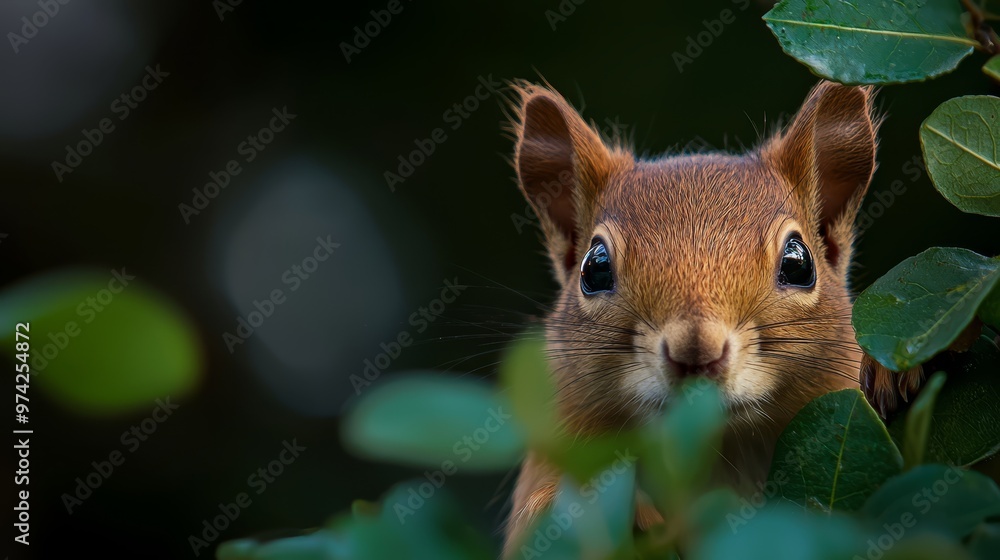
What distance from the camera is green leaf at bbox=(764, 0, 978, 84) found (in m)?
0.59

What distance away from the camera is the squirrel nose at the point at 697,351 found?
42.2 inches

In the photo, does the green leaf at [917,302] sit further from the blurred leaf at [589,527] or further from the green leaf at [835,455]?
the blurred leaf at [589,527]

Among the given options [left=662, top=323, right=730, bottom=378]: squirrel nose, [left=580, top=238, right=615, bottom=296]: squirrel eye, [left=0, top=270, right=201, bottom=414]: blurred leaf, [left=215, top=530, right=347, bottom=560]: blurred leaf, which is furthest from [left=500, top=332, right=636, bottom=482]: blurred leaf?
[left=580, top=238, right=615, bottom=296]: squirrel eye

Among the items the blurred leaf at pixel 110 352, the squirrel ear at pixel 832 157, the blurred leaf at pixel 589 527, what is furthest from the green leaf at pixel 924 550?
the squirrel ear at pixel 832 157

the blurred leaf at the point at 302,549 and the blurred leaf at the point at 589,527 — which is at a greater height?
the blurred leaf at the point at 589,527

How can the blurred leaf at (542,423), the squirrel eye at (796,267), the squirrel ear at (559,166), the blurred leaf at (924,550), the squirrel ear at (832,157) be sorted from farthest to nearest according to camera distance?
the squirrel ear at (559,166) → the squirrel ear at (832,157) → the squirrel eye at (796,267) → the blurred leaf at (542,423) → the blurred leaf at (924,550)

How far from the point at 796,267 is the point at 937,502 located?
0.95 m

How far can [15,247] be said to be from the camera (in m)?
2.23

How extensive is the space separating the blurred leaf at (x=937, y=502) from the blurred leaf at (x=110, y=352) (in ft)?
2.03

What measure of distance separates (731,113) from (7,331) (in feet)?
6.66

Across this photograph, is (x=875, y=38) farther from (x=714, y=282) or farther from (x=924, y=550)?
(x=714, y=282)

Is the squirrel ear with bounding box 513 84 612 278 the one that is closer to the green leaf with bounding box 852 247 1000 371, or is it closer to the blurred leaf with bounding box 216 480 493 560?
the green leaf with bounding box 852 247 1000 371

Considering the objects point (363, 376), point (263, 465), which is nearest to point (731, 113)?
point (363, 376)

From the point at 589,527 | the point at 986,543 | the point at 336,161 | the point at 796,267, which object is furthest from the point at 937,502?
the point at 336,161
